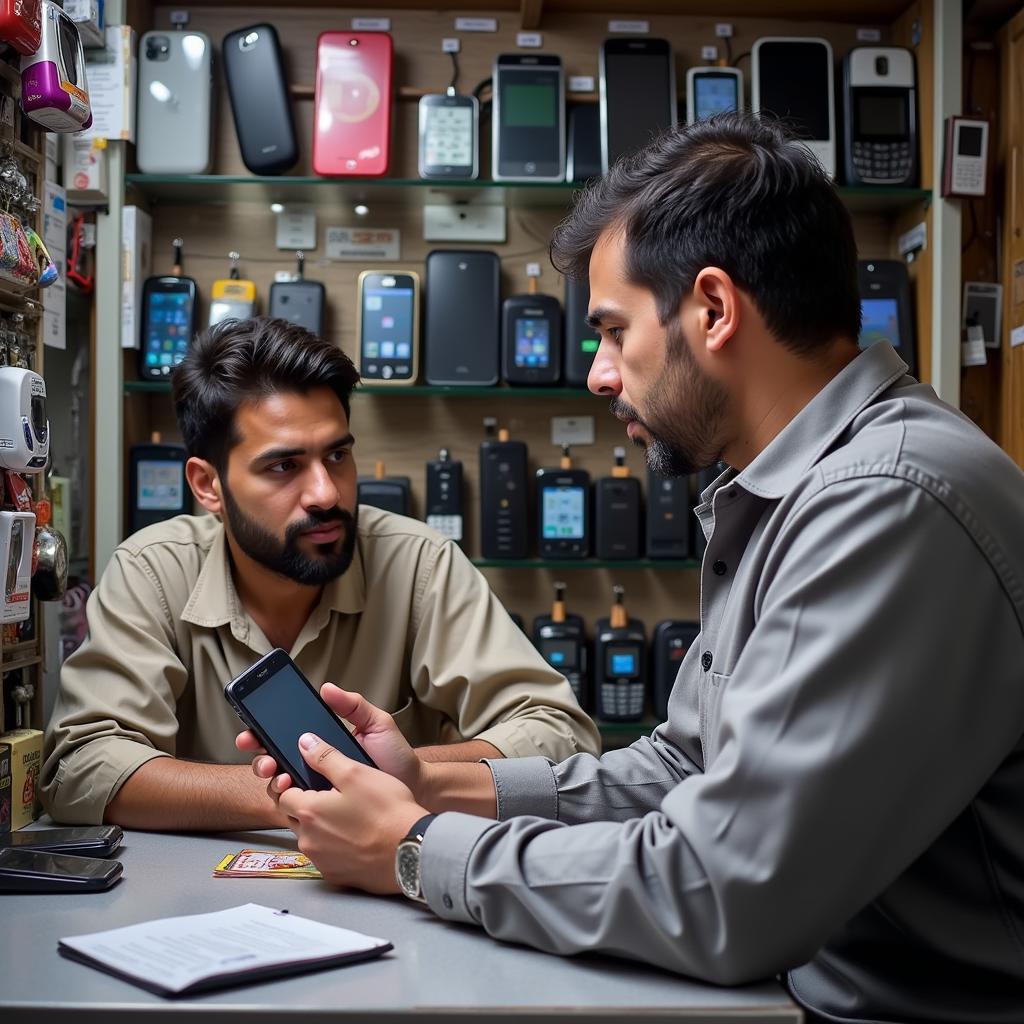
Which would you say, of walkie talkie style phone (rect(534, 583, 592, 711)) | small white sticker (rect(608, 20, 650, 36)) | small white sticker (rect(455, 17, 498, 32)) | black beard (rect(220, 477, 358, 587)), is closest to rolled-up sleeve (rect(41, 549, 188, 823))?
black beard (rect(220, 477, 358, 587))

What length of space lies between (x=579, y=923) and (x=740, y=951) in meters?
0.13

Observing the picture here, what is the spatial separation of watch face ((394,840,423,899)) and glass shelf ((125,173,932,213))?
6.88 feet

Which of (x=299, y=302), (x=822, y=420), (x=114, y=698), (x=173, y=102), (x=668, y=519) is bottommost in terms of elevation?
(x=114, y=698)

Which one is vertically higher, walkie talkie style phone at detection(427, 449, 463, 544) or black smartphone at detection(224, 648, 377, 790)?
walkie talkie style phone at detection(427, 449, 463, 544)

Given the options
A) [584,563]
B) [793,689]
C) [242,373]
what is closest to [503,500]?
[584,563]

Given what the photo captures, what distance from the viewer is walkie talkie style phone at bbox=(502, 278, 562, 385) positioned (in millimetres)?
2828

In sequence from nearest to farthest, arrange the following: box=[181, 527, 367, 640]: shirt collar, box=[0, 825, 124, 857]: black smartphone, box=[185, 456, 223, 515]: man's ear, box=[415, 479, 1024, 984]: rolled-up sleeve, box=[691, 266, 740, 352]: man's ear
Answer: box=[415, 479, 1024, 984]: rolled-up sleeve
box=[691, 266, 740, 352]: man's ear
box=[0, 825, 124, 857]: black smartphone
box=[181, 527, 367, 640]: shirt collar
box=[185, 456, 223, 515]: man's ear

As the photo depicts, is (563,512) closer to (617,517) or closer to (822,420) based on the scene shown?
(617,517)

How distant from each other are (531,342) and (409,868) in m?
1.96

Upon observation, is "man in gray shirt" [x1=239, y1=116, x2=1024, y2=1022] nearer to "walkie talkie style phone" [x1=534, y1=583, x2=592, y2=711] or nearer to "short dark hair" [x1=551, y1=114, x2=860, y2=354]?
"short dark hair" [x1=551, y1=114, x2=860, y2=354]

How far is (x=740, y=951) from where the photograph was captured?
830 millimetres

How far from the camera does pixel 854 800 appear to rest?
0.80 m

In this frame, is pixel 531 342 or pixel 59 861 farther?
pixel 531 342

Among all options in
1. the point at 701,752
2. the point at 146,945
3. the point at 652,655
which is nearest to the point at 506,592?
the point at 652,655
